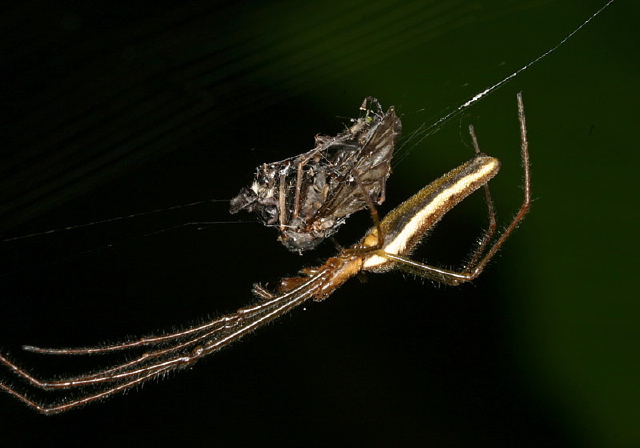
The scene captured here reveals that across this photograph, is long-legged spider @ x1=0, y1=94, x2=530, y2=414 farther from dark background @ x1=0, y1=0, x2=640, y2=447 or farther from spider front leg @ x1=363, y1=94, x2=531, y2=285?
dark background @ x1=0, y1=0, x2=640, y2=447

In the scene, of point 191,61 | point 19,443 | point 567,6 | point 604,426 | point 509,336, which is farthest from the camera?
point 19,443

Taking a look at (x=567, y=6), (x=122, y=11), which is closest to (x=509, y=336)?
(x=567, y=6)

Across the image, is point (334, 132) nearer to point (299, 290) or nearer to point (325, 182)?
point (325, 182)

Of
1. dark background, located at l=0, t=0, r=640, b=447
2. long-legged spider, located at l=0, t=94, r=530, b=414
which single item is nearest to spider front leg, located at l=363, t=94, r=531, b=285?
long-legged spider, located at l=0, t=94, r=530, b=414

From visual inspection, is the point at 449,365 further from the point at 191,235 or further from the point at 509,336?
the point at 191,235

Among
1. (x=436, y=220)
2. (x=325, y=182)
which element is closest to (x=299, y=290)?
(x=325, y=182)

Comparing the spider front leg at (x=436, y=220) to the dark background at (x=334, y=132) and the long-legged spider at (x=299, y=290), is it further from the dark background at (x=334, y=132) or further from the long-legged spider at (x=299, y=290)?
the dark background at (x=334, y=132)
